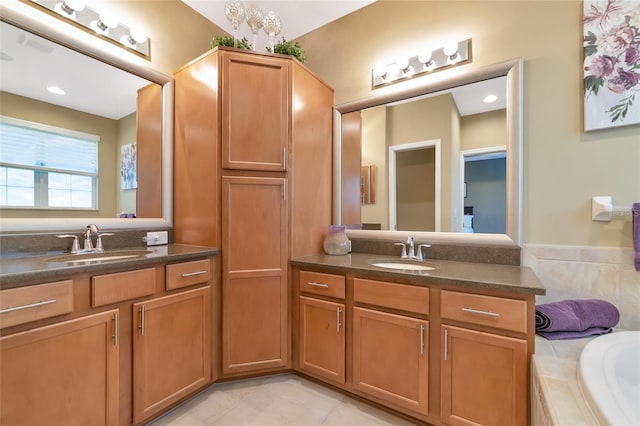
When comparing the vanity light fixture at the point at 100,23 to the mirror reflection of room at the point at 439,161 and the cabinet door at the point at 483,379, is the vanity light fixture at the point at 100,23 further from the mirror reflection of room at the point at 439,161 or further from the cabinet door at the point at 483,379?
the cabinet door at the point at 483,379

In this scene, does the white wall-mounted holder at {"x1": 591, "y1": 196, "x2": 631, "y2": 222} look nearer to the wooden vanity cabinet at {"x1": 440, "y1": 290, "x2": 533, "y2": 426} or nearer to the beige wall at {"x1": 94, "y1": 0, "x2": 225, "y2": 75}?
the wooden vanity cabinet at {"x1": 440, "y1": 290, "x2": 533, "y2": 426}

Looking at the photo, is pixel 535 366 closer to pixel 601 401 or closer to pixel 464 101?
pixel 601 401

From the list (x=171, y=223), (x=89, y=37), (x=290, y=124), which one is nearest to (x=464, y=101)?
(x=290, y=124)

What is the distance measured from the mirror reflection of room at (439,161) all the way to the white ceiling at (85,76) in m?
0.02

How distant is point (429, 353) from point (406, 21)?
2251 millimetres

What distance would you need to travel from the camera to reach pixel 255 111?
Answer: 181cm

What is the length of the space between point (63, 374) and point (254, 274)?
96cm

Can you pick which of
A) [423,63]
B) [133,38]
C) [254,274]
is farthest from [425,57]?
[133,38]

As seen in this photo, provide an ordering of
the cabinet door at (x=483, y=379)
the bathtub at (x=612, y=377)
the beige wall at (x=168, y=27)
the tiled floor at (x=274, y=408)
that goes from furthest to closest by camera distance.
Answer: the beige wall at (x=168, y=27)
the tiled floor at (x=274, y=408)
the cabinet door at (x=483, y=379)
the bathtub at (x=612, y=377)

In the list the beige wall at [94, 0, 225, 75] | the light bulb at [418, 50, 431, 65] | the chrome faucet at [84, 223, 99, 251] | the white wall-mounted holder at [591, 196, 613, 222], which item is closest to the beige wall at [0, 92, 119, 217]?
the chrome faucet at [84, 223, 99, 251]

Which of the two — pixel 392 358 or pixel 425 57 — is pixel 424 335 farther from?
pixel 425 57

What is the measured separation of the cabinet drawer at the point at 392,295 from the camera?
4.53ft

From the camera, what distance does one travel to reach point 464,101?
179cm

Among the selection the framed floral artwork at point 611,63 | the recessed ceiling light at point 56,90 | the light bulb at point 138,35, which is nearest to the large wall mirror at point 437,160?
the framed floral artwork at point 611,63
